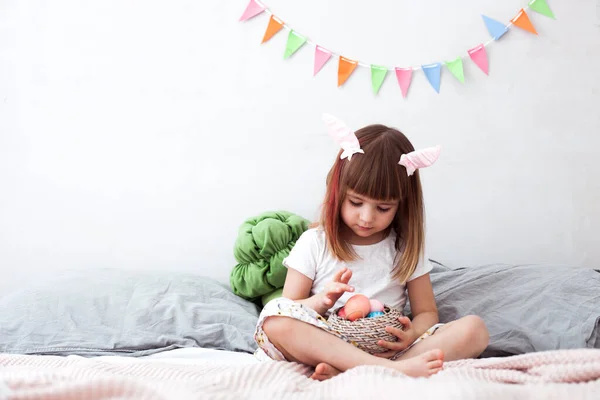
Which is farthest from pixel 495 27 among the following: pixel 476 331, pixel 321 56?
pixel 476 331

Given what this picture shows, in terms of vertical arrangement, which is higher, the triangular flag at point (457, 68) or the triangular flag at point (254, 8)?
the triangular flag at point (254, 8)

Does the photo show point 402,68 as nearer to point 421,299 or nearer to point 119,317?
point 421,299

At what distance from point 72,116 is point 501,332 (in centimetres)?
136

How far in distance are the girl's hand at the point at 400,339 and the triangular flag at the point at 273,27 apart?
3.38 ft

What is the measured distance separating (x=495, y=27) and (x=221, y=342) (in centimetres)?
120

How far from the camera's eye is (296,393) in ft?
3.21

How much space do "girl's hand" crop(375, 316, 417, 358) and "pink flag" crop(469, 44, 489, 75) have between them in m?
0.97

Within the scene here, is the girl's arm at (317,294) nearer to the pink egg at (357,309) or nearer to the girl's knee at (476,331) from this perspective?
the pink egg at (357,309)

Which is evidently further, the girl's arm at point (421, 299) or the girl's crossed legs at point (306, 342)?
the girl's arm at point (421, 299)

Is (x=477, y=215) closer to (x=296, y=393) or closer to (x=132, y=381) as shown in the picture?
(x=296, y=393)

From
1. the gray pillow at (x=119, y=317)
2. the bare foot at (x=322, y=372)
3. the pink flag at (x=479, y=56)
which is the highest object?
the pink flag at (x=479, y=56)

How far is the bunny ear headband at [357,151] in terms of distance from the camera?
1.39 metres

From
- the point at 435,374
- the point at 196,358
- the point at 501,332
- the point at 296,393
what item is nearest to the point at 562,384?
the point at 435,374

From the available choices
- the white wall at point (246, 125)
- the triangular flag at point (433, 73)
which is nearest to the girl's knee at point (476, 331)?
the white wall at point (246, 125)
